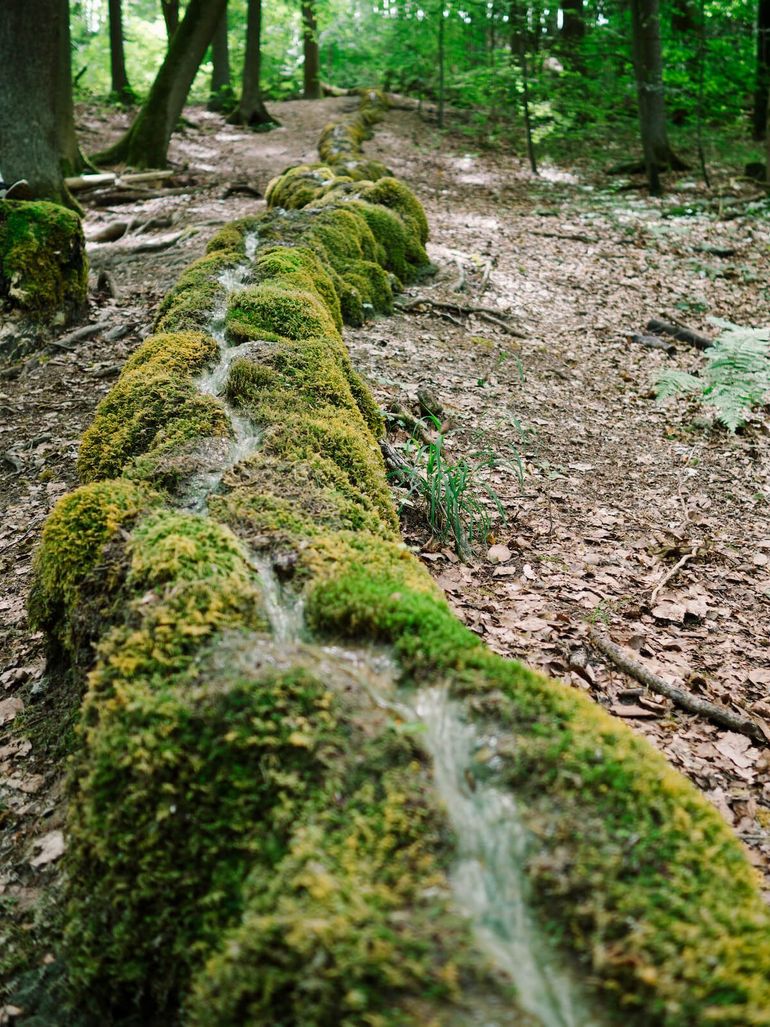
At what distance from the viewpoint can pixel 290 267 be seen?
5.43 m

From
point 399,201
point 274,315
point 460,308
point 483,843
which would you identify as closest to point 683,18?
point 399,201

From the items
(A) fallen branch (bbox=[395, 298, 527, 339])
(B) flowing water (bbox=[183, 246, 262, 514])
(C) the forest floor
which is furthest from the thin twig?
(A) fallen branch (bbox=[395, 298, 527, 339])

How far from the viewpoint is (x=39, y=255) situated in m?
6.37

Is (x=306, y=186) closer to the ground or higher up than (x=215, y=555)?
higher up

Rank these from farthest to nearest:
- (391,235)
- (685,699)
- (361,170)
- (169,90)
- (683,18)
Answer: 1. (683,18)
2. (169,90)
3. (361,170)
4. (391,235)
5. (685,699)

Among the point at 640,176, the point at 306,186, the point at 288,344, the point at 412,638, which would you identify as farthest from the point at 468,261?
the point at 412,638

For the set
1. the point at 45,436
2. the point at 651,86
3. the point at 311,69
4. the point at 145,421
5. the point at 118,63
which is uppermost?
the point at 311,69

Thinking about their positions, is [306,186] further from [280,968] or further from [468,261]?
[280,968]

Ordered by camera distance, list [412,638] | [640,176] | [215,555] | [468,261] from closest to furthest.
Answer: [412,638] → [215,555] → [468,261] → [640,176]

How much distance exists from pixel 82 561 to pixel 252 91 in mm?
18433

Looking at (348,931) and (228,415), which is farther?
(228,415)

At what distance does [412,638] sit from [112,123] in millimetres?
19433

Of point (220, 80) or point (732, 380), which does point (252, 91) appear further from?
point (732, 380)

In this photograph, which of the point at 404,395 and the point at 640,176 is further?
the point at 640,176
